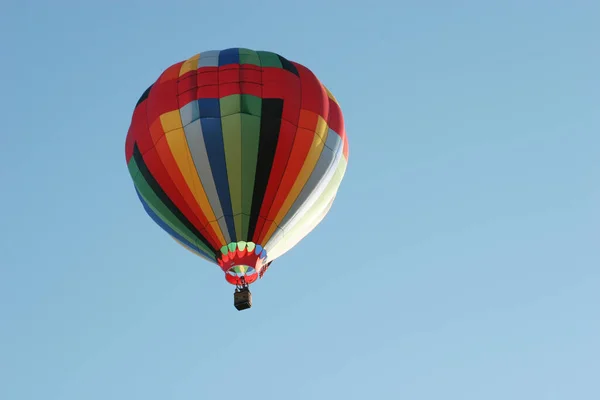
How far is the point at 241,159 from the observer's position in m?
26.1

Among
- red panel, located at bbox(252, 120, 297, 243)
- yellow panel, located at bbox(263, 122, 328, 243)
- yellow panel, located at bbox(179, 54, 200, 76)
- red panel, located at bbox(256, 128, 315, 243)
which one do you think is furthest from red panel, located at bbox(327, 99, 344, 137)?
yellow panel, located at bbox(179, 54, 200, 76)

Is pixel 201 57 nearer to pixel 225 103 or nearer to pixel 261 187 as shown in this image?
pixel 225 103

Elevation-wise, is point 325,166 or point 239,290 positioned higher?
point 325,166

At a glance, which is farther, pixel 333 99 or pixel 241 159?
pixel 333 99

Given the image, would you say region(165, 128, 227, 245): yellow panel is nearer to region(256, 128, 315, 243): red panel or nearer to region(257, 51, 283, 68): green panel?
region(256, 128, 315, 243): red panel

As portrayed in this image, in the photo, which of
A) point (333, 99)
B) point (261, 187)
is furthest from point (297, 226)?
point (333, 99)

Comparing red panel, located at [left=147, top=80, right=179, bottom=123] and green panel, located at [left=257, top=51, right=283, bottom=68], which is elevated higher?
green panel, located at [left=257, top=51, right=283, bottom=68]

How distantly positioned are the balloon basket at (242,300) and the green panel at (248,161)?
3.54 feet

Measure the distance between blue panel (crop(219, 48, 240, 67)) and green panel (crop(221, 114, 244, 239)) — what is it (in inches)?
59.4

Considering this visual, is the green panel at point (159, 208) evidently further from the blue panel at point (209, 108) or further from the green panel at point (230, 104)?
the green panel at point (230, 104)

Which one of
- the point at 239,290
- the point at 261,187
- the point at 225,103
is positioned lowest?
the point at 239,290

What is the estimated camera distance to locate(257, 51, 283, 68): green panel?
27.6 metres

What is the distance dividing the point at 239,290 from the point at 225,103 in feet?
12.2

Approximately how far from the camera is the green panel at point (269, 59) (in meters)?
27.6
